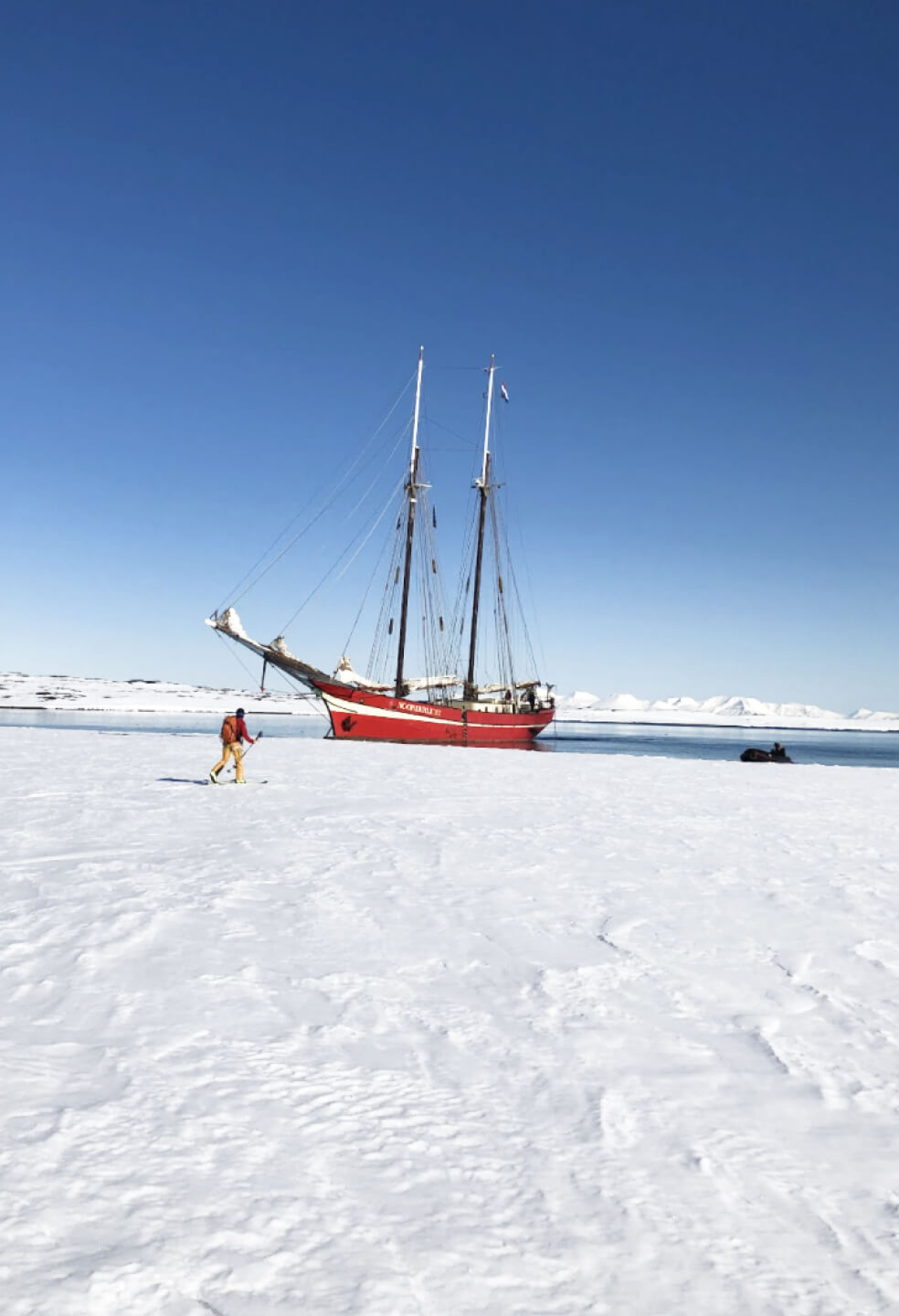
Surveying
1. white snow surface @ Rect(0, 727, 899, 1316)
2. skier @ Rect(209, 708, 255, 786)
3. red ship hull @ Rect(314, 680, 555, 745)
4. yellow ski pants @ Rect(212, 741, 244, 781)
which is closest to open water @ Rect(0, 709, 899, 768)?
red ship hull @ Rect(314, 680, 555, 745)

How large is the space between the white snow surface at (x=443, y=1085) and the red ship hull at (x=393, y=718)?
34963 mm

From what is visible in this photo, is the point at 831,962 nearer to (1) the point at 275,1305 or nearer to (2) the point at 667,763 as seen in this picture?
(1) the point at 275,1305

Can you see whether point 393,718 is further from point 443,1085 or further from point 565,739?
point 443,1085

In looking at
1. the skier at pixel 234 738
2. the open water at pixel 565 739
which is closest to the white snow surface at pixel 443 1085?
the skier at pixel 234 738

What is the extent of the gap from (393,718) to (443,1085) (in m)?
42.2

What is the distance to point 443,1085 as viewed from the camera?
470 cm

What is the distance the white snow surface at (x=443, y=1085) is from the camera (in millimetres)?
3191

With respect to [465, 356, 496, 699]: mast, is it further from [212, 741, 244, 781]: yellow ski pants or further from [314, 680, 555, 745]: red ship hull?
[212, 741, 244, 781]: yellow ski pants

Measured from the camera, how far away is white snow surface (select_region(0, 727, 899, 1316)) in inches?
126

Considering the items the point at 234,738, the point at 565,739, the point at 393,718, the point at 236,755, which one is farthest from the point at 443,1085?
the point at 565,739

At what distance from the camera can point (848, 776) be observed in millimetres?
27375

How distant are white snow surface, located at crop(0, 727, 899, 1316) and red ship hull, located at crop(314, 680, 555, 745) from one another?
35.0 meters

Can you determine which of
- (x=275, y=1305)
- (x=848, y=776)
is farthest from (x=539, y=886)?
(x=848, y=776)

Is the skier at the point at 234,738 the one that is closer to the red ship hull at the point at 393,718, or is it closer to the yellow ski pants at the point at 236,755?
the yellow ski pants at the point at 236,755
